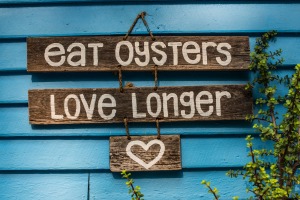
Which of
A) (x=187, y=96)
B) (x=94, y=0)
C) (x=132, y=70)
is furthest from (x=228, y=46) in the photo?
(x=94, y=0)

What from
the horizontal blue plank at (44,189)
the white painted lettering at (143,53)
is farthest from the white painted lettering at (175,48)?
the horizontal blue plank at (44,189)

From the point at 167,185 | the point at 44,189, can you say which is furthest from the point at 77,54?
the point at 167,185

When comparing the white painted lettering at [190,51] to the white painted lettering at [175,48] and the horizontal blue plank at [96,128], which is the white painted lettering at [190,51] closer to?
the white painted lettering at [175,48]

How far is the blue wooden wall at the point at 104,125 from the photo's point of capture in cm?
233

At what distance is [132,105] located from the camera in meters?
2.33

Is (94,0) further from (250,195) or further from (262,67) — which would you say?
(250,195)

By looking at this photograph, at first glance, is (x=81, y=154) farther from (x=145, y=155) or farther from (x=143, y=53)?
(x=143, y=53)

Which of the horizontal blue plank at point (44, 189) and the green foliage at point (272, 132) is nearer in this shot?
the green foliage at point (272, 132)

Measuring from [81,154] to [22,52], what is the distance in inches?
25.0

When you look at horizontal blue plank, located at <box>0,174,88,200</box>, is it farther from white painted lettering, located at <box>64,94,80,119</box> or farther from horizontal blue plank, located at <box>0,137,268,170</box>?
white painted lettering, located at <box>64,94,80,119</box>

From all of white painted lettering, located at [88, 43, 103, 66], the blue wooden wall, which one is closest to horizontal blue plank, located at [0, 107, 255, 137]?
the blue wooden wall

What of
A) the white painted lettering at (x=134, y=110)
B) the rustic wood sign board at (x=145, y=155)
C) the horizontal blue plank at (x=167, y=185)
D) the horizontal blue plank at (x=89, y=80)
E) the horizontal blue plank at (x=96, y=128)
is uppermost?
the horizontal blue plank at (x=89, y=80)

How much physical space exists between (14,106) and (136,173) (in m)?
0.74

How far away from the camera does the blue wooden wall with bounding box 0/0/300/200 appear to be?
7.63 ft
